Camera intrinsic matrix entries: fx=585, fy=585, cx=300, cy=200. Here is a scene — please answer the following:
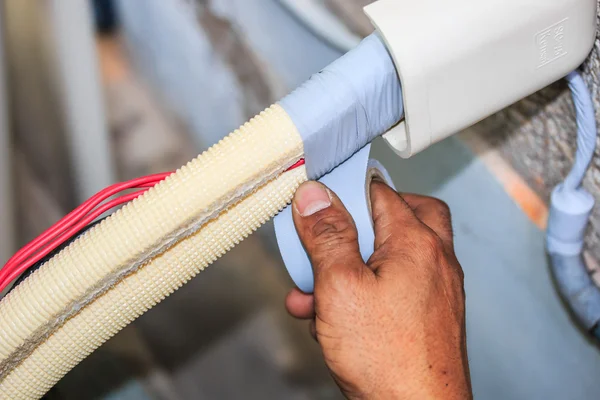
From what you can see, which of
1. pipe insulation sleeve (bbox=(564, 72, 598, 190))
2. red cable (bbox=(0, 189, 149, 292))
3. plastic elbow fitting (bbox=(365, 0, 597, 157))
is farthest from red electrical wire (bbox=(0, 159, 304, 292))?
pipe insulation sleeve (bbox=(564, 72, 598, 190))

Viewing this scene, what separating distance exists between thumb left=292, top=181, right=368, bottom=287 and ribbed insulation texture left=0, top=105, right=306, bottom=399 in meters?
0.02

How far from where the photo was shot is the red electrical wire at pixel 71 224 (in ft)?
1.62

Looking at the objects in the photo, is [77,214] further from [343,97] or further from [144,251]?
[343,97]

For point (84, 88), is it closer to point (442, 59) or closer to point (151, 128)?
point (151, 128)

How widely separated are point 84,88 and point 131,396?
448 millimetres

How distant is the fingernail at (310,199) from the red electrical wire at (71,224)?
0.8 inches

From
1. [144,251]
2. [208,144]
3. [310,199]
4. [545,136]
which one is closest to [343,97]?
[310,199]

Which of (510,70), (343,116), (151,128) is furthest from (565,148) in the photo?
(151,128)

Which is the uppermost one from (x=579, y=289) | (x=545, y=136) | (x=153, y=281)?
(x=153, y=281)

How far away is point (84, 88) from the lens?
85cm

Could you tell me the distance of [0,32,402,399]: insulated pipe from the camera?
462 millimetres

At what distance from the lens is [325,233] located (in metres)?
0.50

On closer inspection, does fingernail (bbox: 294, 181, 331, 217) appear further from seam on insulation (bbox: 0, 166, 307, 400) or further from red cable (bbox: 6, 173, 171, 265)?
red cable (bbox: 6, 173, 171, 265)

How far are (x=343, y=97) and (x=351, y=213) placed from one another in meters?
0.11
